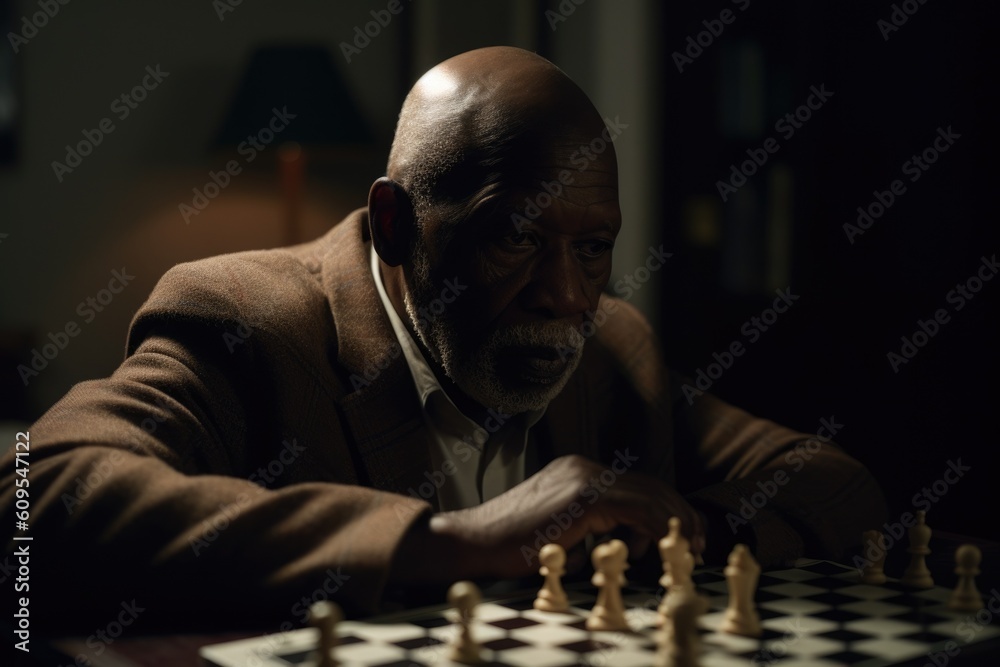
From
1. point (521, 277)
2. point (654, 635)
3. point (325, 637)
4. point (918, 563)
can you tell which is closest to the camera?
point (325, 637)

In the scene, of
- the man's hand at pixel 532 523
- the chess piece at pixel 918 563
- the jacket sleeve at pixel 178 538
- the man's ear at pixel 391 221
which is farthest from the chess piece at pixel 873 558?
the man's ear at pixel 391 221

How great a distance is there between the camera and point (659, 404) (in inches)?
85.3

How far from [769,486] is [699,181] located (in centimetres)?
162

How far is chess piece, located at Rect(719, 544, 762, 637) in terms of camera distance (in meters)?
1.41

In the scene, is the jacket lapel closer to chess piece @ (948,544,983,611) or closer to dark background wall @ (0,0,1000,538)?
chess piece @ (948,544,983,611)

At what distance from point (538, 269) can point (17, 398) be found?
8.71 feet

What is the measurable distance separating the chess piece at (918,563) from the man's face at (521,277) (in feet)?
1.82

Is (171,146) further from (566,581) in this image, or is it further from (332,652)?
(332,652)

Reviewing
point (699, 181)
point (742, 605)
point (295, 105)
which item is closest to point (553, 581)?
point (742, 605)

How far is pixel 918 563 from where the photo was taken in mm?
1699

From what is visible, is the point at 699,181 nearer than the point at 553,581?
No

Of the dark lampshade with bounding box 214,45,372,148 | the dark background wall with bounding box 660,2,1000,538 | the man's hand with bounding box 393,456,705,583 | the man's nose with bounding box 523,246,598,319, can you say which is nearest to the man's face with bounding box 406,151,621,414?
the man's nose with bounding box 523,246,598,319

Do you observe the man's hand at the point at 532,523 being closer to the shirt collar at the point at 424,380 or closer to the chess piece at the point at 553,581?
the chess piece at the point at 553,581

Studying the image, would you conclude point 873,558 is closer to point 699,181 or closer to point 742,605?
point 742,605
